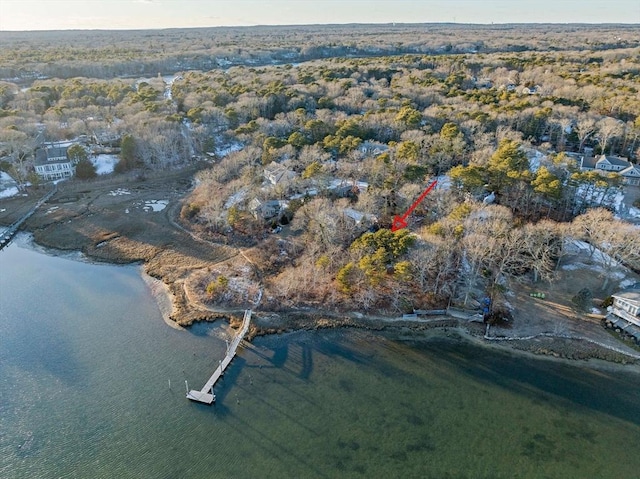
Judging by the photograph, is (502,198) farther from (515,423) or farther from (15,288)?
(15,288)

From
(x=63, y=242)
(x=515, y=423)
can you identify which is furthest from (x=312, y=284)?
(x=63, y=242)

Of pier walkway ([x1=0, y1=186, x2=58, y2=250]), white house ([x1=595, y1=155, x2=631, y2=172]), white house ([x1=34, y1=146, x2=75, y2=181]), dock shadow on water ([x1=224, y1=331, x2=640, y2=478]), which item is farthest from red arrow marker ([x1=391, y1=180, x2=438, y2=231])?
white house ([x1=34, y1=146, x2=75, y2=181])

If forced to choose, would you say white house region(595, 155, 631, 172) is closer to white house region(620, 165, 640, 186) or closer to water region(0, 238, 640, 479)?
white house region(620, 165, 640, 186)

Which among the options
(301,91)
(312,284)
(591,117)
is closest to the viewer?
(312,284)

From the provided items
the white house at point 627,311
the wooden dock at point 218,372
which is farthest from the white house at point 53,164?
the white house at point 627,311

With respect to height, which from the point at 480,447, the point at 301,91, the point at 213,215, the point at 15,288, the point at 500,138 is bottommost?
the point at 480,447

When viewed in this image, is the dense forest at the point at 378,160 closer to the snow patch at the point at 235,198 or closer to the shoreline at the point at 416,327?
the snow patch at the point at 235,198

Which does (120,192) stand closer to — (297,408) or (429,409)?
(297,408)
